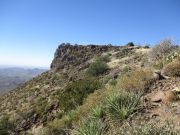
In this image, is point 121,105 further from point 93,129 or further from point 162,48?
point 162,48

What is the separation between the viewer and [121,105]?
30.0 ft

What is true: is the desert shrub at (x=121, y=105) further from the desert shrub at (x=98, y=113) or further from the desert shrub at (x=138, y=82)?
the desert shrub at (x=138, y=82)

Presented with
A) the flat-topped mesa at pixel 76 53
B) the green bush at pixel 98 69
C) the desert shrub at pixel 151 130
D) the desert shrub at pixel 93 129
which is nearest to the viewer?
the desert shrub at pixel 151 130

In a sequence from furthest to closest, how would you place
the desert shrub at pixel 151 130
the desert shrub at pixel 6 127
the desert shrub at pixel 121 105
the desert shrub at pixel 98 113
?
the desert shrub at pixel 6 127 < the desert shrub at pixel 98 113 < the desert shrub at pixel 121 105 < the desert shrub at pixel 151 130

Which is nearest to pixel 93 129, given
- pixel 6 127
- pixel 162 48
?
pixel 162 48

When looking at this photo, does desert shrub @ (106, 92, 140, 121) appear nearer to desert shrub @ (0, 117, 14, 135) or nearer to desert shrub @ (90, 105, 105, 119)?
desert shrub @ (90, 105, 105, 119)

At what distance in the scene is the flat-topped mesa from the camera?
50.6 metres

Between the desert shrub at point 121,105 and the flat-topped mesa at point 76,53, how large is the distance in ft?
128

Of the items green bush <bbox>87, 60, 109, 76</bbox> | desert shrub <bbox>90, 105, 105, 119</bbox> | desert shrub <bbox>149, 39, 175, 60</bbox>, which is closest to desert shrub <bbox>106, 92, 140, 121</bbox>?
desert shrub <bbox>90, 105, 105, 119</bbox>

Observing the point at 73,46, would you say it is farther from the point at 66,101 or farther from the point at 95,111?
the point at 95,111

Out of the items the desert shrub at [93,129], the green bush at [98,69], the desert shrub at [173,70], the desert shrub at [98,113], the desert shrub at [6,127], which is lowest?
the desert shrub at [6,127]

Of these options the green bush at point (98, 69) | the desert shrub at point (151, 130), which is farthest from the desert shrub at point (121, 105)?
the green bush at point (98, 69)

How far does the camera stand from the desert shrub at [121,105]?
29.3ft

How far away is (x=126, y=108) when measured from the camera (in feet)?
29.5
